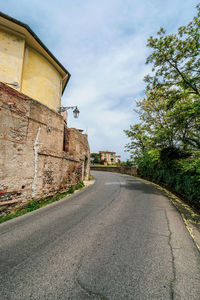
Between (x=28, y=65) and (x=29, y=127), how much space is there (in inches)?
211

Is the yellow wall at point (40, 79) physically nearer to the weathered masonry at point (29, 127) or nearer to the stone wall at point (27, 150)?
the weathered masonry at point (29, 127)

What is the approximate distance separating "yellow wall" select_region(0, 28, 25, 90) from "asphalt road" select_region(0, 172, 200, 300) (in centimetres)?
721

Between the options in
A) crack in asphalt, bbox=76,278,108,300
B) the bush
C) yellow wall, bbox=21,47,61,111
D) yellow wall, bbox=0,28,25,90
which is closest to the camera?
crack in asphalt, bbox=76,278,108,300

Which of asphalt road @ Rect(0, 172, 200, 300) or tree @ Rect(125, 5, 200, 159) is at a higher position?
tree @ Rect(125, 5, 200, 159)

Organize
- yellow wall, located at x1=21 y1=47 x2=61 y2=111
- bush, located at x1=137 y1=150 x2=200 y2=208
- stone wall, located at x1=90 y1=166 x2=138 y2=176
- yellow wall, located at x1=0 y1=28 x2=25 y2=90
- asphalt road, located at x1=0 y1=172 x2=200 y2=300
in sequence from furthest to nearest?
stone wall, located at x1=90 y1=166 x2=138 y2=176, yellow wall, located at x1=21 y1=47 x2=61 y2=111, yellow wall, located at x1=0 y1=28 x2=25 y2=90, bush, located at x1=137 y1=150 x2=200 y2=208, asphalt road, located at x1=0 y1=172 x2=200 y2=300

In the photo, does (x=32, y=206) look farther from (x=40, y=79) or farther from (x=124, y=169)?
(x=124, y=169)

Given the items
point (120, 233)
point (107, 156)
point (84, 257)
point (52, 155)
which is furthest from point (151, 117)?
point (107, 156)

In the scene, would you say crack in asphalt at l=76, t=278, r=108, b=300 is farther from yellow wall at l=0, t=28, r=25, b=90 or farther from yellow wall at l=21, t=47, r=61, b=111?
yellow wall at l=21, t=47, r=61, b=111

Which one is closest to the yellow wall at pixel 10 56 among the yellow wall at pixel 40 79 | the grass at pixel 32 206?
the yellow wall at pixel 40 79

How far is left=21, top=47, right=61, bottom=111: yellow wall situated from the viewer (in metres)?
8.12

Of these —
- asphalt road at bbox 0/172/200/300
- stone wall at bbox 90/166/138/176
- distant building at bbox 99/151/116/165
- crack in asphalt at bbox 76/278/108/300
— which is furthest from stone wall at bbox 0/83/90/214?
distant building at bbox 99/151/116/165

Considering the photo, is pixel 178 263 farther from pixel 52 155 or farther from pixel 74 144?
pixel 74 144

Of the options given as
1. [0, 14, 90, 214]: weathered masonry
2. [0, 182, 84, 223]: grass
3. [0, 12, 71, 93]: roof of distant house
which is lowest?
[0, 182, 84, 223]: grass

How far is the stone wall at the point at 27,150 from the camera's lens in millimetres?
4695
